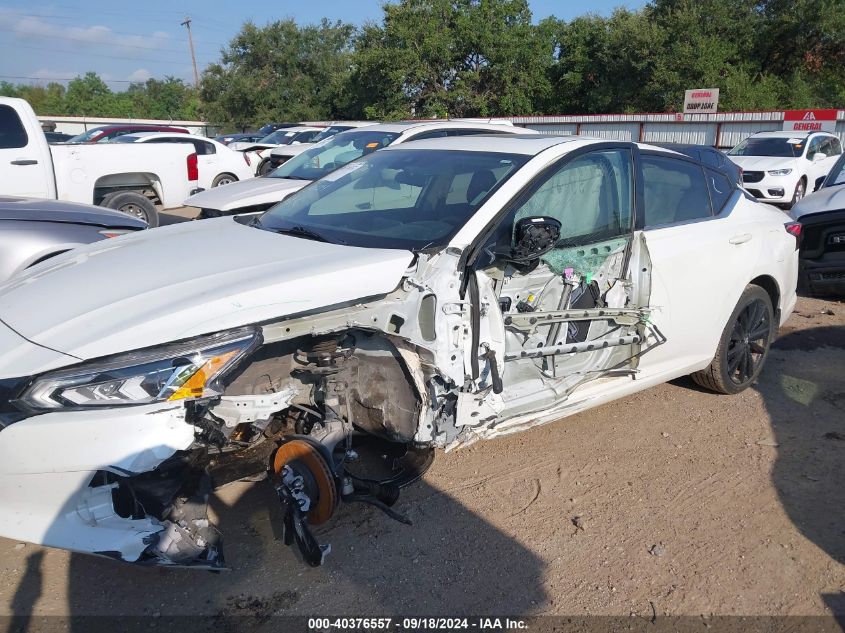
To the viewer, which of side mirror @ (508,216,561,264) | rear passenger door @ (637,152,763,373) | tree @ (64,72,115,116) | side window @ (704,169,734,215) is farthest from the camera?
tree @ (64,72,115,116)

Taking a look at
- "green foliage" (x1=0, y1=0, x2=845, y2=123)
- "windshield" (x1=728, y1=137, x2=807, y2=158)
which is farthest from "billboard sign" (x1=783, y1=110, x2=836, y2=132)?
"green foliage" (x1=0, y1=0, x2=845, y2=123)

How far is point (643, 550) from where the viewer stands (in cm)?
321

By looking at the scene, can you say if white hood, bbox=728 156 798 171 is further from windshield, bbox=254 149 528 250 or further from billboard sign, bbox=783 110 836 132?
windshield, bbox=254 149 528 250

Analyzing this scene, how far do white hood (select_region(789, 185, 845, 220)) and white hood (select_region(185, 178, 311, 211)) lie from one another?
524 cm

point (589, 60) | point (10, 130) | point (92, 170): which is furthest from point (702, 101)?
point (10, 130)

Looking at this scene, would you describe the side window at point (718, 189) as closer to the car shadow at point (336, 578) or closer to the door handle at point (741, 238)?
the door handle at point (741, 238)

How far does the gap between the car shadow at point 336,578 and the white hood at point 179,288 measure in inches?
40.3

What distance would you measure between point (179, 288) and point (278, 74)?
4939cm

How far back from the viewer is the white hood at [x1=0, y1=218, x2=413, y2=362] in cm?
264

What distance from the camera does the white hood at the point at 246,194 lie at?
25.3ft

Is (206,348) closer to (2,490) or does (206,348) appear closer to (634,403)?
(2,490)

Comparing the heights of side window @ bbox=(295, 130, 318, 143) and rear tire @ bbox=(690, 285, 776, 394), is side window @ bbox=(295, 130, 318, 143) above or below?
above

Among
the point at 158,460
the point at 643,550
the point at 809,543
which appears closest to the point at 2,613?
the point at 158,460

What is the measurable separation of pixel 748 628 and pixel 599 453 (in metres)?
1.46
